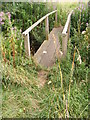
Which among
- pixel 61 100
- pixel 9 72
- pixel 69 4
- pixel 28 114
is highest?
pixel 69 4

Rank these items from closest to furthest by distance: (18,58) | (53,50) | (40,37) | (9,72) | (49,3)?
1. (9,72)
2. (18,58)
3. (53,50)
4. (40,37)
5. (49,3)

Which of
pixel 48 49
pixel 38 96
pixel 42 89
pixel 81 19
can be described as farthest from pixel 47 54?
pixel 81 19

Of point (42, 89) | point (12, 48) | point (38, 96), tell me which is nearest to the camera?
point (38, 96)

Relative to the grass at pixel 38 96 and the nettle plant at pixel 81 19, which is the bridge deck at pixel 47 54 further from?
the nettle plant at pixel 81 19

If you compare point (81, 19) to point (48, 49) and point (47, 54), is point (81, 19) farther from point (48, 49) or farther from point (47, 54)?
point (47, 54)

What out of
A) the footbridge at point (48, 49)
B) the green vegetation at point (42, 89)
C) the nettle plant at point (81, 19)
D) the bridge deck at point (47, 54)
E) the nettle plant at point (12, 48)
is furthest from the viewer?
the nettle plant at point (81, 19)

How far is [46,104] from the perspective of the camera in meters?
2.05

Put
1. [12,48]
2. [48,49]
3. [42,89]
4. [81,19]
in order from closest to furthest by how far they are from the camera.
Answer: [42,89], [12,48], [48,49], [81,19]

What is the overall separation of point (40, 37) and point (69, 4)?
10.7 feet

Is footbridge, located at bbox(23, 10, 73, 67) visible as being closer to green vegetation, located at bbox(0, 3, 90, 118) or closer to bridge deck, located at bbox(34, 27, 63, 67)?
bridge deck, located at bbox(34, 27, 63, 67)

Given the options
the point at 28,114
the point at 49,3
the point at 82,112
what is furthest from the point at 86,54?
the point at 49,3

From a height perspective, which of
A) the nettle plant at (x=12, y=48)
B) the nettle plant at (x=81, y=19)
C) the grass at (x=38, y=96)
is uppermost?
the nettle plant at (x=81, y=19)

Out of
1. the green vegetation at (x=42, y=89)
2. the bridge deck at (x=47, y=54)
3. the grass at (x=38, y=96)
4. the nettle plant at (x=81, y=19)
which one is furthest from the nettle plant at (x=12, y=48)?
the nettle plant at (x=81, y=19)

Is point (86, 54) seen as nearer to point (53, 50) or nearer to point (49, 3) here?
point (53, 50)
